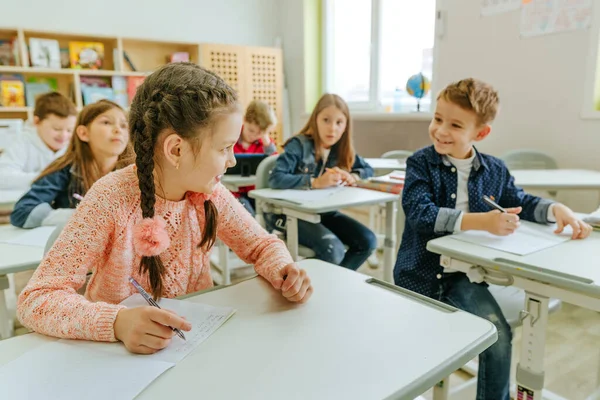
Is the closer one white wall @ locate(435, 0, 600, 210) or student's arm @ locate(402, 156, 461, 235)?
student's arm @ locate(402, 156, 461, 235)

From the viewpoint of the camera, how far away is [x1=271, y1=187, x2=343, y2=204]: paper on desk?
1.89 metres

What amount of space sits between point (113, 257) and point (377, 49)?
393 cm

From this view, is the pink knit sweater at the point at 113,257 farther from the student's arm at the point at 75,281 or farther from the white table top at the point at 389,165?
the white table top at the point at 389,165

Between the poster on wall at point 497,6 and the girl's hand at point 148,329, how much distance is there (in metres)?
2.99

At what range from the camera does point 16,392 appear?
0.55m

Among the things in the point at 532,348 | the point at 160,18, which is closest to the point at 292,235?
the point at 532,348

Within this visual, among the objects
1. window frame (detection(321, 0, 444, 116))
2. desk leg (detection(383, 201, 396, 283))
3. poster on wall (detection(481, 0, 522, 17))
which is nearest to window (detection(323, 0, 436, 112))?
window frame (detection(321, 0, 444, 116))

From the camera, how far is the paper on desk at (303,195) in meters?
1.89

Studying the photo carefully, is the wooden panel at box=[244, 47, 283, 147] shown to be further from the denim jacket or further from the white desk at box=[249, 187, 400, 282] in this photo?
the white desk at box=[249, 187, 400, 282]

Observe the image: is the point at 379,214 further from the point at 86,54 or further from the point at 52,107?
the point at 86,54

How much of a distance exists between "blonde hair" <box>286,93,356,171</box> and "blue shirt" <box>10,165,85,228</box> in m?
1.15

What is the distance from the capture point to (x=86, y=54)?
4094 millimetres

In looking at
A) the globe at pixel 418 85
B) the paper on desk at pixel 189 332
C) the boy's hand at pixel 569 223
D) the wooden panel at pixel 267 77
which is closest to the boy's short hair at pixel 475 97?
the boy's hand at pixel 569 223

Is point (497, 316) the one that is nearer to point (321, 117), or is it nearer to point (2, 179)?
point (321, 117)
